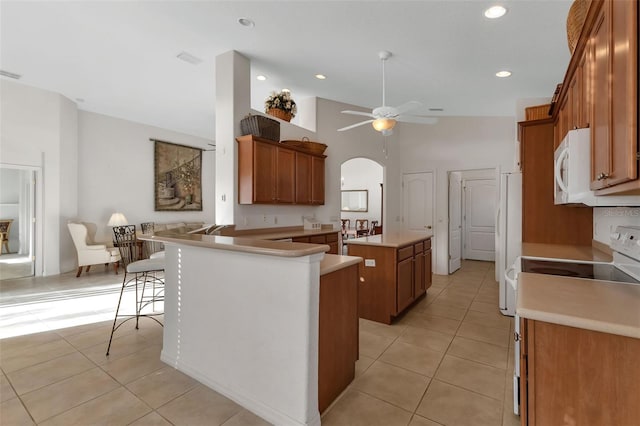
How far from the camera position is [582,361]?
1.04 m

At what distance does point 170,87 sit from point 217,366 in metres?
4.57

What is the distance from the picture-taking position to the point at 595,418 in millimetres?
1014

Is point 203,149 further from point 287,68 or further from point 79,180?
point 287,68

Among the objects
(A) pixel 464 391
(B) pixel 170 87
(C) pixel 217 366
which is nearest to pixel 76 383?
(C) pixel 217 366

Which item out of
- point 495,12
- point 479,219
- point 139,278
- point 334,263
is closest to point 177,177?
point 139,278

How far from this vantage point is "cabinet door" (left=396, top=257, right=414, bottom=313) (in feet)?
11.0

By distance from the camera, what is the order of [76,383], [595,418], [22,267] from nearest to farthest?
1. [595,418]
2. [76,383]
3. [22,267]

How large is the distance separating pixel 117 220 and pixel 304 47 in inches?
202

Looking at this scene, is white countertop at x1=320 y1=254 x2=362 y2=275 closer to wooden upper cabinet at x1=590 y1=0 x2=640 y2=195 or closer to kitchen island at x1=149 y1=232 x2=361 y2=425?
kitchen island at x1=149 y1=232 x2=361 y2=425

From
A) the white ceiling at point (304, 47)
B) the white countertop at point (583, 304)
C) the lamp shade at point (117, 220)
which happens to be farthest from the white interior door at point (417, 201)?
the lamp shade at point (117, 220)

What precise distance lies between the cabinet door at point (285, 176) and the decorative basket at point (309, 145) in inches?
7.6

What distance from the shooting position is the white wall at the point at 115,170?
593 centimetres

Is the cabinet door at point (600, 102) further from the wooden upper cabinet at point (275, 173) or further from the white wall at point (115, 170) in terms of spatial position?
the white wall at point (115, 170)

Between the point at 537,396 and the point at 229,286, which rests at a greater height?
the point at 229,286
